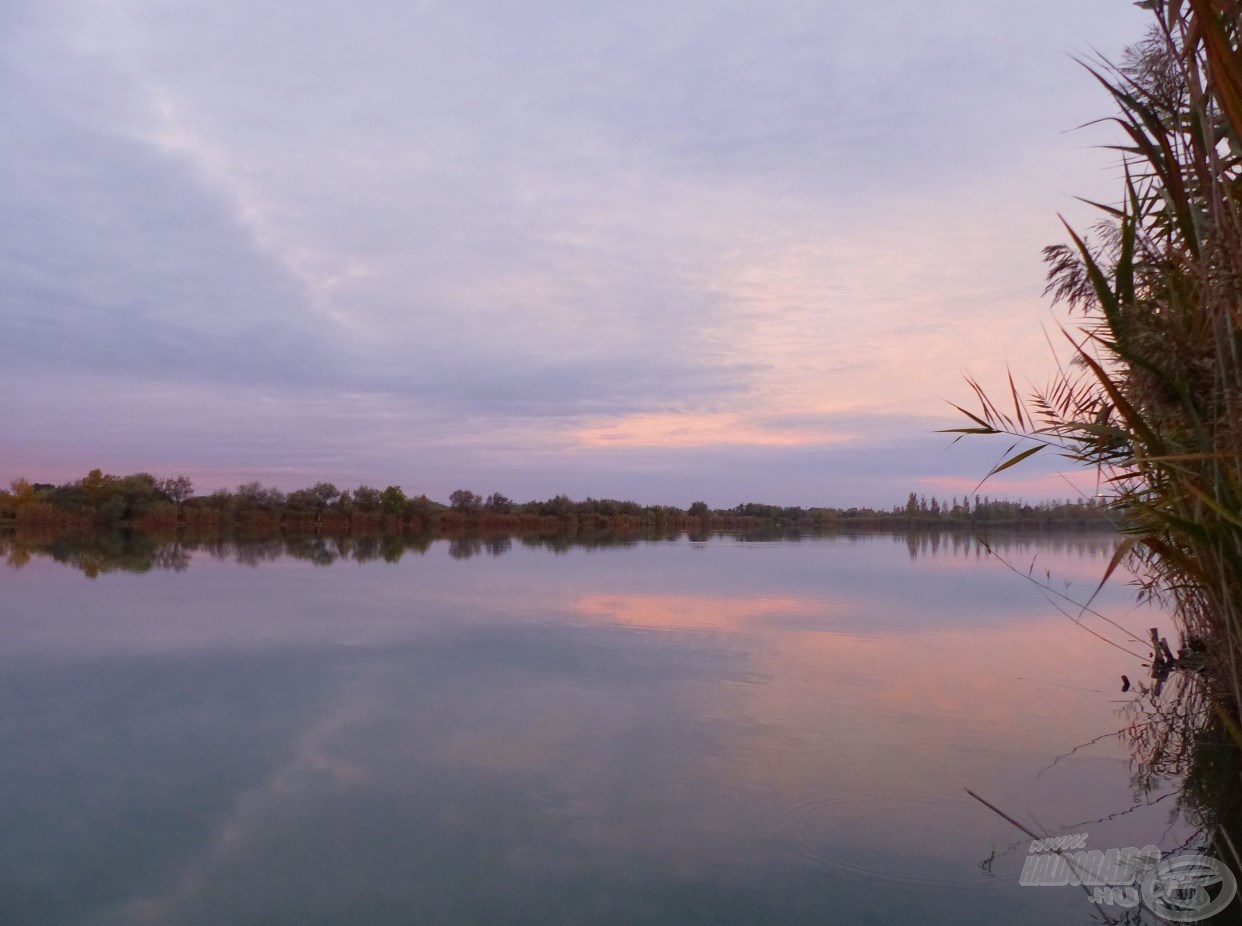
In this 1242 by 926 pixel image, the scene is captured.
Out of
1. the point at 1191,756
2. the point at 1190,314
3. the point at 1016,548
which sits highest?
the point at 1190,314

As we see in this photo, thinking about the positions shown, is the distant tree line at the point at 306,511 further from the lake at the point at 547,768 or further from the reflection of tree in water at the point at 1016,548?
the lake at the point at 547,768

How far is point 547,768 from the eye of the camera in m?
4.59

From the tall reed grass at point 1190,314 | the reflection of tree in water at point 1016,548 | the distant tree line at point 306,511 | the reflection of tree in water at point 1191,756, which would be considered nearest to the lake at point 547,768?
the reflection of tree in water at point 1191,756

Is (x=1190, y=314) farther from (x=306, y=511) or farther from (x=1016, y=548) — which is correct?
(x=306, y=511)

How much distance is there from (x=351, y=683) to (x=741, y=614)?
216 inches

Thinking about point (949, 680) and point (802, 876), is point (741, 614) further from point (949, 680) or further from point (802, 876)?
point (802, 876)

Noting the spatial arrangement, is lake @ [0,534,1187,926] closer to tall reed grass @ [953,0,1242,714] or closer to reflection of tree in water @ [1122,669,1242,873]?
reflection of tree in water @ [1122,669,1242,873]

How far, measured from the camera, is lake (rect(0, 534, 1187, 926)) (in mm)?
3215

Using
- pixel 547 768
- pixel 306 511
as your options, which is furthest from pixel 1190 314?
pixel 306 511

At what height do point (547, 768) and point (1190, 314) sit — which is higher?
point (1190, 314)

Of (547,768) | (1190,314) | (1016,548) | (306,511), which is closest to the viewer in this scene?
(1190,314)

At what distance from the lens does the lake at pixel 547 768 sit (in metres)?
3.21

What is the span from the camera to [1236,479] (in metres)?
2.16

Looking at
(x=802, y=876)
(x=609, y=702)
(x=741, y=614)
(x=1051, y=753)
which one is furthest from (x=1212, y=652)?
(x=741, y=614)
